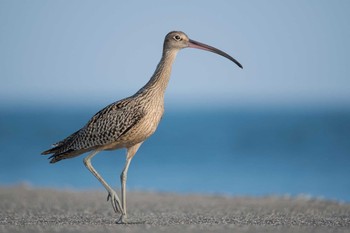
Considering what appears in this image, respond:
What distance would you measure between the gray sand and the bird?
1031 mm

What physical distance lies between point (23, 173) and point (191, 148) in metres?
23.7

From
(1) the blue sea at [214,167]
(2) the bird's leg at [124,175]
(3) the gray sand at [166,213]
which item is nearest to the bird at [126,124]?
(2) the bird's leg at [124,175]

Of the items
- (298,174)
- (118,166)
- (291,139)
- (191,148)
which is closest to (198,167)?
(118,166)

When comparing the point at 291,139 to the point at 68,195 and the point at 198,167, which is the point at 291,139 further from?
the point at 68,195

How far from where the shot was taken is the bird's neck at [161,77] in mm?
14289

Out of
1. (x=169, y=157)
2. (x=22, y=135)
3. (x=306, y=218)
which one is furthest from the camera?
(x=22, y=135)

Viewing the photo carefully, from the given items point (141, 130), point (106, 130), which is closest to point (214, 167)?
point (106, 130)

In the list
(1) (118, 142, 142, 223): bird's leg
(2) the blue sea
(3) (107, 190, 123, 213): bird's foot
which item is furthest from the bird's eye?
(2) the blue sea

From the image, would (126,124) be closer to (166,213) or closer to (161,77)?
(161,77)

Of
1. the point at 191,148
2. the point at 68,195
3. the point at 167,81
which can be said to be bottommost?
the point at 68,195

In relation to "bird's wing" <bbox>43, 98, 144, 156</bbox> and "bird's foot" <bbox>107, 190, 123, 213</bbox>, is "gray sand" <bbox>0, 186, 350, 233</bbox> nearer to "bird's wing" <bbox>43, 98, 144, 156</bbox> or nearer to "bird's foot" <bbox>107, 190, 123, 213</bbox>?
"bird's foot" <bbox>107, 190, 123, 213</bbox>

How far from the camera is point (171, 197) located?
68.4 feet

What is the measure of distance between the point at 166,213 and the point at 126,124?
2745 millimetres

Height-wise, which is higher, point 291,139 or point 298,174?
point 291,139
